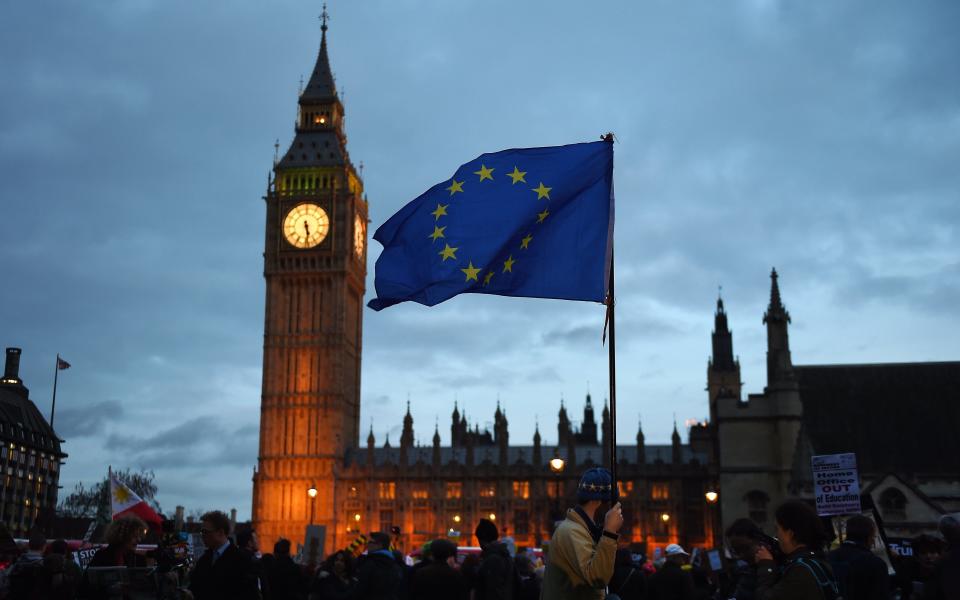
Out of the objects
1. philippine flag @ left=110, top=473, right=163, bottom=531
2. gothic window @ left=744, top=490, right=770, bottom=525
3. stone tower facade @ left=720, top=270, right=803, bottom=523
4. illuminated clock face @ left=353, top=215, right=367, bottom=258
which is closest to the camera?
philippine flag @ left=110, top=473, right=163, bottom=531

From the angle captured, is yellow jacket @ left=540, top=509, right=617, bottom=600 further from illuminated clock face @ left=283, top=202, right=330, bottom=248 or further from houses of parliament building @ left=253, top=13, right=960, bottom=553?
illuminated clock face @ left=283, top=202, right=330, bottom=248

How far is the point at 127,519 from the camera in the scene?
9.38m

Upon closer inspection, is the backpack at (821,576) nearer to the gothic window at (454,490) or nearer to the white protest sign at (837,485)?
the white protest sign at (837,485)

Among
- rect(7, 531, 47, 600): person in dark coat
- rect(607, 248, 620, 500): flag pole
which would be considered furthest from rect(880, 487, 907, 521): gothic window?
rect(7, 531, 47, 600): person in dark coat

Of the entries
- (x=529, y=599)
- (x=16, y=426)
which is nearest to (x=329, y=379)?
(x=16, y=426)

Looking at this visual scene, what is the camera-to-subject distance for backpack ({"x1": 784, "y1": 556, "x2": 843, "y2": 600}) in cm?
609

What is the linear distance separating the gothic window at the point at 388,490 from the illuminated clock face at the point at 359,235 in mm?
18803

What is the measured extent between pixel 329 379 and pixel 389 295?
7212 centimetres

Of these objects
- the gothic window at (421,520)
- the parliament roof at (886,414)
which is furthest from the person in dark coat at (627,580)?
the gothic window at (421,520)

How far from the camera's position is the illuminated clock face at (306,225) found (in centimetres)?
8356

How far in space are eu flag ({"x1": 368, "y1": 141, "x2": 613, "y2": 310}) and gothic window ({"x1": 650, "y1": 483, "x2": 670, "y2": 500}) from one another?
70332mm

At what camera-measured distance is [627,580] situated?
11570mm

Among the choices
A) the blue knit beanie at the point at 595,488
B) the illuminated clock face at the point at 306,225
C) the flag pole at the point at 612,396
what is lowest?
the blue knit beanie at the point at 595,488

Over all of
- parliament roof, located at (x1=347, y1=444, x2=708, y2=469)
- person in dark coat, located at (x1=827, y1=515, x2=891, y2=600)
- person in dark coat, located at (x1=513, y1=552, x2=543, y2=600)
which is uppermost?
parliament roof, located at (x1=347, y1=444, x2=708, y2=469)
